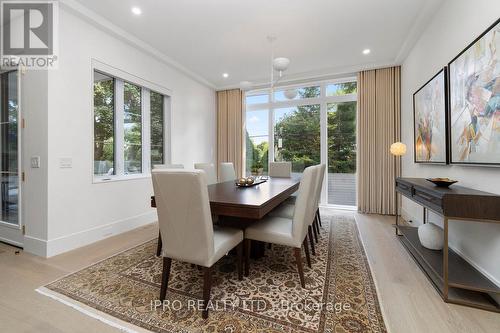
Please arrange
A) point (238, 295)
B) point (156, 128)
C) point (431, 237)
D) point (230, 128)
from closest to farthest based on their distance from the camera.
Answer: point (238, 295), point (431, 237), point (156, 128), point (230, 128)

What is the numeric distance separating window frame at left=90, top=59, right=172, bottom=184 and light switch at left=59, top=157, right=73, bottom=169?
253 mm

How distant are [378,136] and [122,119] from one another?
4.51m

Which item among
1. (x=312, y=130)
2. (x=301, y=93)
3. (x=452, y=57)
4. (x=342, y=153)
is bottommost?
(x=342, y=153)

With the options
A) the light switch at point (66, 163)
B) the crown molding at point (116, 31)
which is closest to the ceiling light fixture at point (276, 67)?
the crown molding at point (116, 31)

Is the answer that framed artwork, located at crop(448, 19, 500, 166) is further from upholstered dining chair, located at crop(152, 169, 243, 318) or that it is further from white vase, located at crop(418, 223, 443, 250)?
upholstered dining chair, located at crop(152, 169, 243, 318)

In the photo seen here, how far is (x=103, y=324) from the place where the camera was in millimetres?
1399

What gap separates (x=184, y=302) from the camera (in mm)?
1605

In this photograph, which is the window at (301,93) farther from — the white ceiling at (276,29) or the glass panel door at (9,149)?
the glass panel door at (9,149)

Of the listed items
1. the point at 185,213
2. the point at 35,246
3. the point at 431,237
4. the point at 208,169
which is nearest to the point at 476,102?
the point at 431,237

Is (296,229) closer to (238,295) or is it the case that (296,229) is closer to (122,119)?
(238,295)

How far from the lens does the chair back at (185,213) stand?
137 centimetres

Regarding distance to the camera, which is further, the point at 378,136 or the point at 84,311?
the point at 378,136

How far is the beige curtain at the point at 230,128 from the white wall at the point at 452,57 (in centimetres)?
344

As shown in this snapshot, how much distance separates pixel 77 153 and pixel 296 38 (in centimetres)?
334
